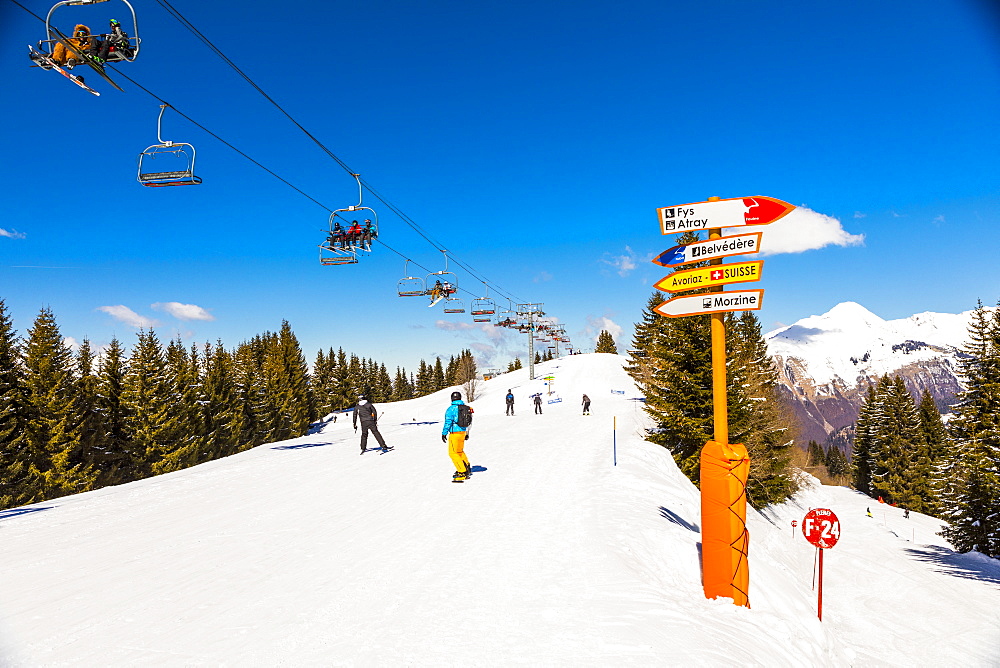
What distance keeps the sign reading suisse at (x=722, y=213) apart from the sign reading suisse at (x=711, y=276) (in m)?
0.60

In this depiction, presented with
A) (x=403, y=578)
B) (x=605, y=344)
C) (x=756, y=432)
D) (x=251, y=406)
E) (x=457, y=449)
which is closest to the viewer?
(x=403, y=578)

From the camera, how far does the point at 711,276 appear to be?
23.7 feet

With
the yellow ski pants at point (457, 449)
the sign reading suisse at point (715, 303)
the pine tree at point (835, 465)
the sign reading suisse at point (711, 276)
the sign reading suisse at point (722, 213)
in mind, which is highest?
the sign reading suisse at point (722, 213)

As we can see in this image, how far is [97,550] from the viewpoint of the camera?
735 centimetres

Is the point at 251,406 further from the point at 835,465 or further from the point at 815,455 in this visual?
the point at 815,455

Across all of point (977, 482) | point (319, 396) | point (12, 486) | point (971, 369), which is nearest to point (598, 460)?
point (977, 482)

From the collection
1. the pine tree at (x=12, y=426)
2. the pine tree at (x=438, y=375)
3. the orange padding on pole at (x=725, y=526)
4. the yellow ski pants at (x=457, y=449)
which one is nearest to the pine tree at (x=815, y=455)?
the pine tree at (x=438, y=375)

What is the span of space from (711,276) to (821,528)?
6.60 m

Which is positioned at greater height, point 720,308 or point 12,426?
point 720,308

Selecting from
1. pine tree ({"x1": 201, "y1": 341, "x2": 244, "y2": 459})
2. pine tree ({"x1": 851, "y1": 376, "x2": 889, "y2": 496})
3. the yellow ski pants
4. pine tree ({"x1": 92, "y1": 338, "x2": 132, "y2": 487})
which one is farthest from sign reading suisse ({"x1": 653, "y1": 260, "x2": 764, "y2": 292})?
pine tree ({"x1": 851, "y1": 376, "x2": 889, "y2": 496})

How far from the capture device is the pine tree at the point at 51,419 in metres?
32.0

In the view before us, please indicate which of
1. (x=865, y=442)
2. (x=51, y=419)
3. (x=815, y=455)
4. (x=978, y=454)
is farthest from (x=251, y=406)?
(x=815, y=455)

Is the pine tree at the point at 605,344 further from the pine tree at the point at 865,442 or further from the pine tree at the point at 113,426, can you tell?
the pine tree at the point at 113,426

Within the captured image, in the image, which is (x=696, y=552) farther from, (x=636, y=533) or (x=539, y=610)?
(x=539, y=610)
